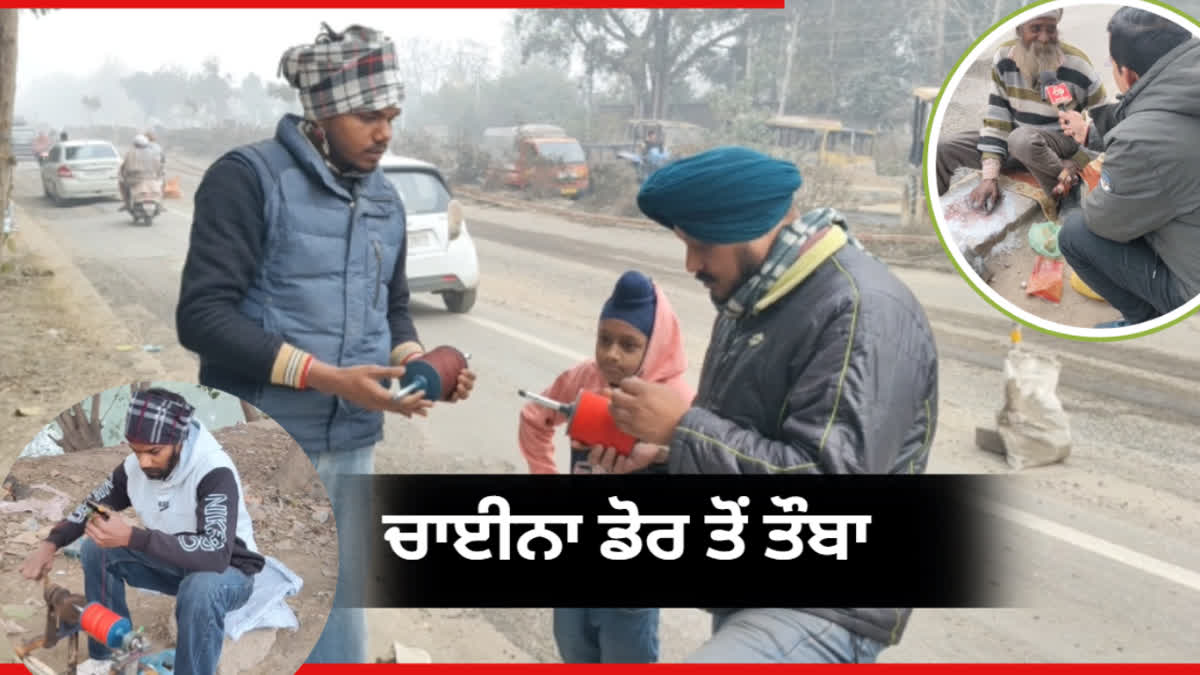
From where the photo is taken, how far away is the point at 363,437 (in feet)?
8.80

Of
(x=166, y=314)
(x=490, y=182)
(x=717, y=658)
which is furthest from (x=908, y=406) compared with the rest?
(x=490, y=182)

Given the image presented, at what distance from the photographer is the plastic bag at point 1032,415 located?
220 inches

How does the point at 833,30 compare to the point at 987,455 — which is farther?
the point at 833,30

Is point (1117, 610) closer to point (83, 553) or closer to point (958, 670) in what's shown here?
point (958, 670)

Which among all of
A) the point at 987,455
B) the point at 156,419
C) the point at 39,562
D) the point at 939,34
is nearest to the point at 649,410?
the point at 156,419

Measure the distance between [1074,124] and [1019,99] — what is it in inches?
5.9

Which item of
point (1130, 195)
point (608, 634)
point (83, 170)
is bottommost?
point (83, 170)

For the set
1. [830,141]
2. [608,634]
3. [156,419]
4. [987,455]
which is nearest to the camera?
[156,419]

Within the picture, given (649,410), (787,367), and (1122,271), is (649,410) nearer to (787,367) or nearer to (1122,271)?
(787,367)

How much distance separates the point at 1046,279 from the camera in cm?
282

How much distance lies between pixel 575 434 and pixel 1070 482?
405cm

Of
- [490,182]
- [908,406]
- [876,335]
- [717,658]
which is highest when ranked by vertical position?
[876,335]

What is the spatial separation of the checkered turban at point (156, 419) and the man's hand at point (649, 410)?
0.78 metres

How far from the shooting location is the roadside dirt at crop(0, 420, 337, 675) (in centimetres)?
192
